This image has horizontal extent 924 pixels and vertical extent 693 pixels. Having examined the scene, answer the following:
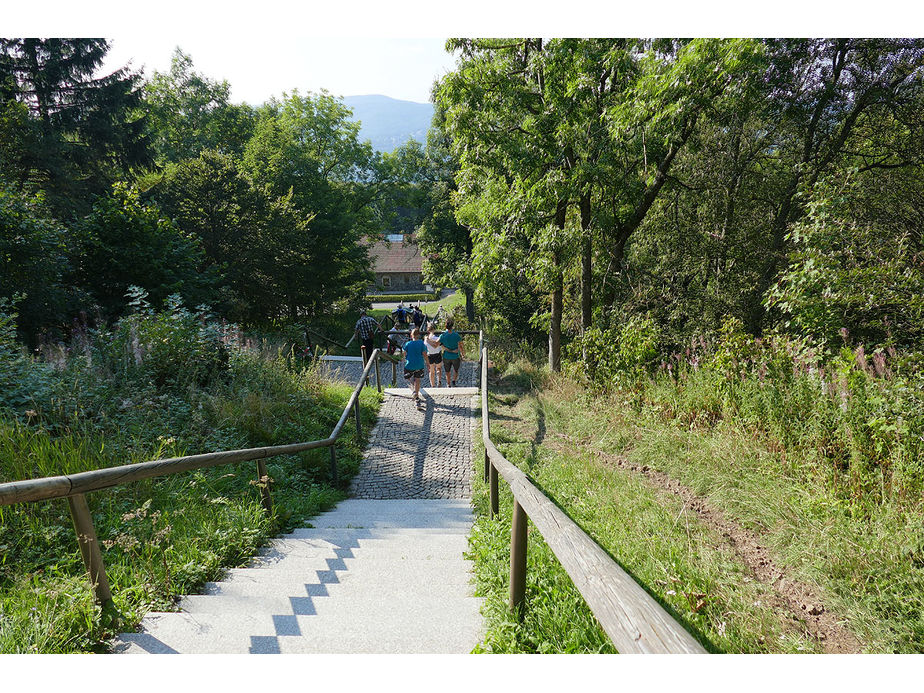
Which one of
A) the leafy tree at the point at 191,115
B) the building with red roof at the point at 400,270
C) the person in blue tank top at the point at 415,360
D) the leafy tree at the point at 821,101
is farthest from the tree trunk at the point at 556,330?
the building with red roof at the point at 400,270

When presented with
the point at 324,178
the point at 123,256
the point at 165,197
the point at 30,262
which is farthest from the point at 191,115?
the point at 30,262

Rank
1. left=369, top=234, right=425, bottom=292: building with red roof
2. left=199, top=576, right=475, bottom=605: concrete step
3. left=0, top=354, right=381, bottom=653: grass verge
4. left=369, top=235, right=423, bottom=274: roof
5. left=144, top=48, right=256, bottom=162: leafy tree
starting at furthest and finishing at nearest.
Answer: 1. left=369, top=234, right=425, bottom=292: building with red roof
2. left=369, top=235, right=423, bottom=274: roof
3. left=144, top=48, right=256, bottom=162: leafy tree
4. left=199, top=576, right=475, bottom=605: concrete step
5. left=0, top=354, right=381, bottom=653: grass verge

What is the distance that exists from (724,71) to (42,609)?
819cm

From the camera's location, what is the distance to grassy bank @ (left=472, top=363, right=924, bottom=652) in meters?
2.33

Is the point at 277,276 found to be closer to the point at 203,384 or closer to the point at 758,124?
the point at 203,384

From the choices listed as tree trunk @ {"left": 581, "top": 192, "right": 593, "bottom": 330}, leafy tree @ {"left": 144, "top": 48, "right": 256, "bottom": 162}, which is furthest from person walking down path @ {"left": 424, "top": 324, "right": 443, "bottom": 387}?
leafy tree @ {"left": 144, "top": 48, "right": 256, "bottom": 162}

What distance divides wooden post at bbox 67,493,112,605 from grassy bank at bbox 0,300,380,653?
6cm

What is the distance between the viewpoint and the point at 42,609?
2.17m

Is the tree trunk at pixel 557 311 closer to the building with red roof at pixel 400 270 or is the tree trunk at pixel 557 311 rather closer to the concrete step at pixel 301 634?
the concrete step at pixel 301 634

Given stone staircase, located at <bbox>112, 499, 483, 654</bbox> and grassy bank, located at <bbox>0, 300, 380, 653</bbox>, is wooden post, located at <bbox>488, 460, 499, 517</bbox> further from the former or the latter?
grassy bank, located at <bbox>0, 300, 380, 653</bbox>

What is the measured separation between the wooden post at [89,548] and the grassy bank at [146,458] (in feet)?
0.20

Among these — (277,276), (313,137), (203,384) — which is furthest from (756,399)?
(313,137)

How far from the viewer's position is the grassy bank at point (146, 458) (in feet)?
7.93

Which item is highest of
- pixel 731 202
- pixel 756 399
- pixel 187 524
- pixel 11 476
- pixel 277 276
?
pixel 731 202
